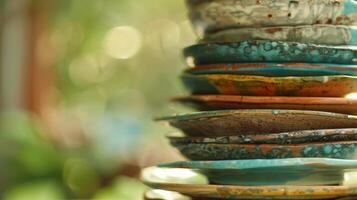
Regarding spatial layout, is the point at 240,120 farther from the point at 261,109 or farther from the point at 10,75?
the point at 10,75

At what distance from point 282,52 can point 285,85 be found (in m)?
0.04

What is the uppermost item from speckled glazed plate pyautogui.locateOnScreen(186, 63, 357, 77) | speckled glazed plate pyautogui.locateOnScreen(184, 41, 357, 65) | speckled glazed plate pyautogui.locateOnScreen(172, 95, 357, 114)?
speckled glazed plate pyautogui.locateOnScreen(184, 41, 357, 65)

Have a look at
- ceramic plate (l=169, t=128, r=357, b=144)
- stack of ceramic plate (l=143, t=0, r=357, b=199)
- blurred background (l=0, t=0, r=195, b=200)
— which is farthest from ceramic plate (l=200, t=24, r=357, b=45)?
blurred background (l=0, t=0, r=195, b=200)

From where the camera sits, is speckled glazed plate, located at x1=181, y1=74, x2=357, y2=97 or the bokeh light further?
the bokeh light

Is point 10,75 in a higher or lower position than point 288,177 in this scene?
higher

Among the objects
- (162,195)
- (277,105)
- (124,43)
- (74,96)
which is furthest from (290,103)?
(124,43)

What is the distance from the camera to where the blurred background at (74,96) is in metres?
4.05

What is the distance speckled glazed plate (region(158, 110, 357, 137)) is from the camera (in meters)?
0.84

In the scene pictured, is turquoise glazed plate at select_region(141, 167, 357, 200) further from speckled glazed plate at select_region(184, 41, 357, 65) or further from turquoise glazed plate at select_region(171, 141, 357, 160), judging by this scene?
speckled glazed plate at select_region(184, 41, 357, 65)

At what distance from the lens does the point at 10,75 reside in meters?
4.98

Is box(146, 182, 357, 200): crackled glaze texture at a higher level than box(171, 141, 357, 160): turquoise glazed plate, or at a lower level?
lower

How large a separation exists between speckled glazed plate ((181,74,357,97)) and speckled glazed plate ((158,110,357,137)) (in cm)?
4

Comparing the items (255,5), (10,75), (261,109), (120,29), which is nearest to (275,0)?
(255,5)

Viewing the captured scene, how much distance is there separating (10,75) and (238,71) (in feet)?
14.1
